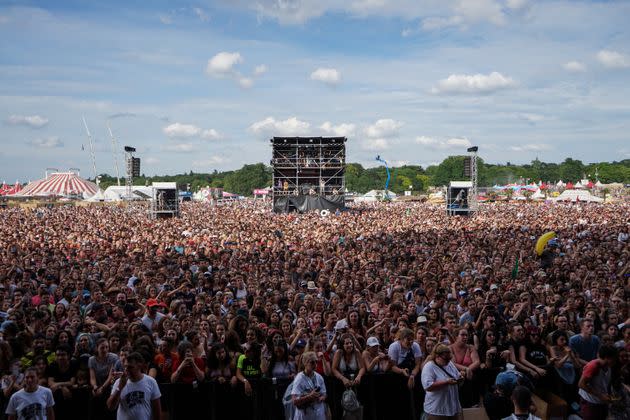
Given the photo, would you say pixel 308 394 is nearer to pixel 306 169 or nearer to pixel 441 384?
pixel 441 384

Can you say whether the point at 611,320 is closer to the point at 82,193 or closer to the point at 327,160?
the point at 327,160

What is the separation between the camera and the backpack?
605 cm

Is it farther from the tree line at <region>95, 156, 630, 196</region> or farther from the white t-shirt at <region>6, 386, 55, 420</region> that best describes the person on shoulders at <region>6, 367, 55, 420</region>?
the tree line at <region>95, 156, 630, 196</region>

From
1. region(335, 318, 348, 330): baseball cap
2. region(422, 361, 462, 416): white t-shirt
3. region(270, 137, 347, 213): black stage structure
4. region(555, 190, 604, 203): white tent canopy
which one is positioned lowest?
region(422, 361, 462, 416): white t-shirt

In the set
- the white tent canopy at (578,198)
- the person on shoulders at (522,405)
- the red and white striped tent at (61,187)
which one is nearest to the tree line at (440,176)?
the red and white striped tent at (61,187)

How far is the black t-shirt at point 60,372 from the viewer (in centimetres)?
616

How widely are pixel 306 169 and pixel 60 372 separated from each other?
41166mm

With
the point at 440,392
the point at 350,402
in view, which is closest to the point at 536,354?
the point at 440,392

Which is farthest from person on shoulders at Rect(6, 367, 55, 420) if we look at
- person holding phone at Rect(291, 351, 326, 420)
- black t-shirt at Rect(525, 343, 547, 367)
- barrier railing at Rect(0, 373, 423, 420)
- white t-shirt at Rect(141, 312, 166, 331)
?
black t-shirt at Rect(525, 343, 547, 367)

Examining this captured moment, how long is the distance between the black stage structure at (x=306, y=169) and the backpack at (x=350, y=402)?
131 feet

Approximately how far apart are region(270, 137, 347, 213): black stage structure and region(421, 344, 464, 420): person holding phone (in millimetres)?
40145

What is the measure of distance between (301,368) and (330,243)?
603 inches

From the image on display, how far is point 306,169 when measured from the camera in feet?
154

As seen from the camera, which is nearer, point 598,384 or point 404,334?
point 598,384
